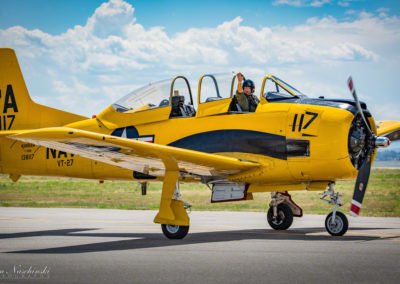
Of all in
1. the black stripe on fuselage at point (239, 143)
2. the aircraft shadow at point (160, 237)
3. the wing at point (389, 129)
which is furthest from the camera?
the wing at point (389, 129)

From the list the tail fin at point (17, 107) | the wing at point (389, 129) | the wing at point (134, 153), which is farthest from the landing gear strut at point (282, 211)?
the tail fin at point (17, 107)

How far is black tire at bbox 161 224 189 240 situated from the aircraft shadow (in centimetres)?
12

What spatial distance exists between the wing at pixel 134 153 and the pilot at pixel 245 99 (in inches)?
52.3

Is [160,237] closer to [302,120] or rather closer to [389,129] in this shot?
[302,120]

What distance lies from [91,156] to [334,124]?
4934mm

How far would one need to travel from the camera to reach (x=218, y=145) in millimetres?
11469

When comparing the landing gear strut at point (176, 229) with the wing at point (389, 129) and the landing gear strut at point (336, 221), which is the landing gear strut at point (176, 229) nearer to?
the landing gear strut at point (336, 221)

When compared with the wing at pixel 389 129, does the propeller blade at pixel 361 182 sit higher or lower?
lower

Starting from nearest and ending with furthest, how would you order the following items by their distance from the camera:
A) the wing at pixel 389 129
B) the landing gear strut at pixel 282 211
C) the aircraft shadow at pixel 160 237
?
the aircraft shadow at pixel 160 237
the landing gear strut at pixel 282 211
the wing at pixel 389 129

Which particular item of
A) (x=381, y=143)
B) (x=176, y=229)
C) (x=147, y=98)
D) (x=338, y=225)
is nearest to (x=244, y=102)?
(x=147, y=98)

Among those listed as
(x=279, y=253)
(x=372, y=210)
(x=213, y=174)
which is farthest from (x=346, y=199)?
(x=279, y=253)

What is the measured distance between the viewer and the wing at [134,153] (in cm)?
873

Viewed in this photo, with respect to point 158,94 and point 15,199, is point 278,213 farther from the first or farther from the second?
point 15,199

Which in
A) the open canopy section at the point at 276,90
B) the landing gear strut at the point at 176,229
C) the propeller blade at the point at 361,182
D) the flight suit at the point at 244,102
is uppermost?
the open canopy section at the point at 276,90
